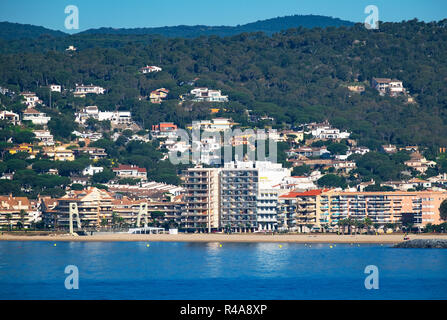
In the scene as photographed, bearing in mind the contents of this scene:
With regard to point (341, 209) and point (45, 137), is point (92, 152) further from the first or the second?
point (341, 209)

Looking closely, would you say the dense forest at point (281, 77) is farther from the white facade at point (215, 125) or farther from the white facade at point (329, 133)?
the white facade at point (215, 125)

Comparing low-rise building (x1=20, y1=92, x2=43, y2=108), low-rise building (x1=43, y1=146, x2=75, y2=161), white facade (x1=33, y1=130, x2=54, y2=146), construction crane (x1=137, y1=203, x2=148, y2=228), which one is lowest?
construction crane (x1=137, y1=203, x2=148, y2=228)

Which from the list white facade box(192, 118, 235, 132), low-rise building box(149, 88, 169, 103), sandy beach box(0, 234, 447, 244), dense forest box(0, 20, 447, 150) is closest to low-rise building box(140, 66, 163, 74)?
dense forest box(0, 20, 447, 150)

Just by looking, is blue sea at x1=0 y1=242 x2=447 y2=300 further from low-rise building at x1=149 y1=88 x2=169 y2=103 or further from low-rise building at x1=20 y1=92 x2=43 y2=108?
low-rise building at x1=149 y1=88 x2=169 y2=103

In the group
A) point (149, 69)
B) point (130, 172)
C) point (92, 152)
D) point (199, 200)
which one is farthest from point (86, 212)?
point (149, 69)

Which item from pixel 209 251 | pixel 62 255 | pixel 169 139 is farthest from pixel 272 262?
pixel 169 139

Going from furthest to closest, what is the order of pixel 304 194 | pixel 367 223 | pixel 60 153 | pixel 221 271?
pixel 60 153, pixel 304 194, pixel 367 223, pixel 221 271
